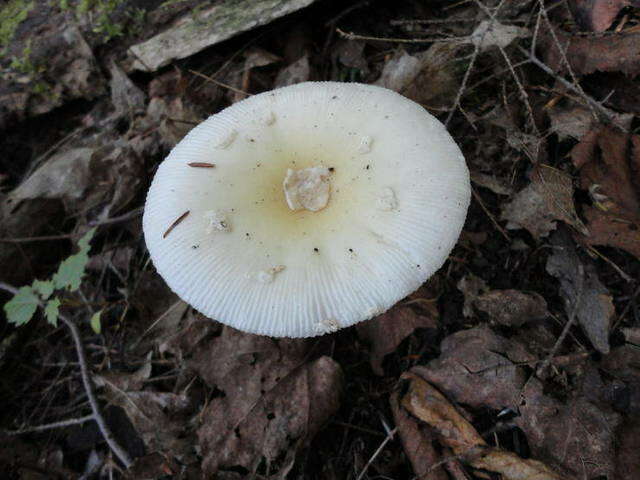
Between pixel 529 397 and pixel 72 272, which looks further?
pixel 72 272

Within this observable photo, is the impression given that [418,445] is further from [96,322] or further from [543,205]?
[96,322]

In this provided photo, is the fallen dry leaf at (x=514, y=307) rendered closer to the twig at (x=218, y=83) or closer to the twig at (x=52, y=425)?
the twig at (x=218, y=83)

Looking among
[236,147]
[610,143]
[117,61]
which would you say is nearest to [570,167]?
[610,143]

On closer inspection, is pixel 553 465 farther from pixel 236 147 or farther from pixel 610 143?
pixel 236 147

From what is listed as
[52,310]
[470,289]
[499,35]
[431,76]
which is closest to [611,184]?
[470,289]

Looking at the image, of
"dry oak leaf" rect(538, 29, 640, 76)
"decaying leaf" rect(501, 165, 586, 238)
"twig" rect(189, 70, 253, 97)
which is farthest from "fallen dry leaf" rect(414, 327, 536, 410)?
"twig" rect(189, 70, 253, 97)
